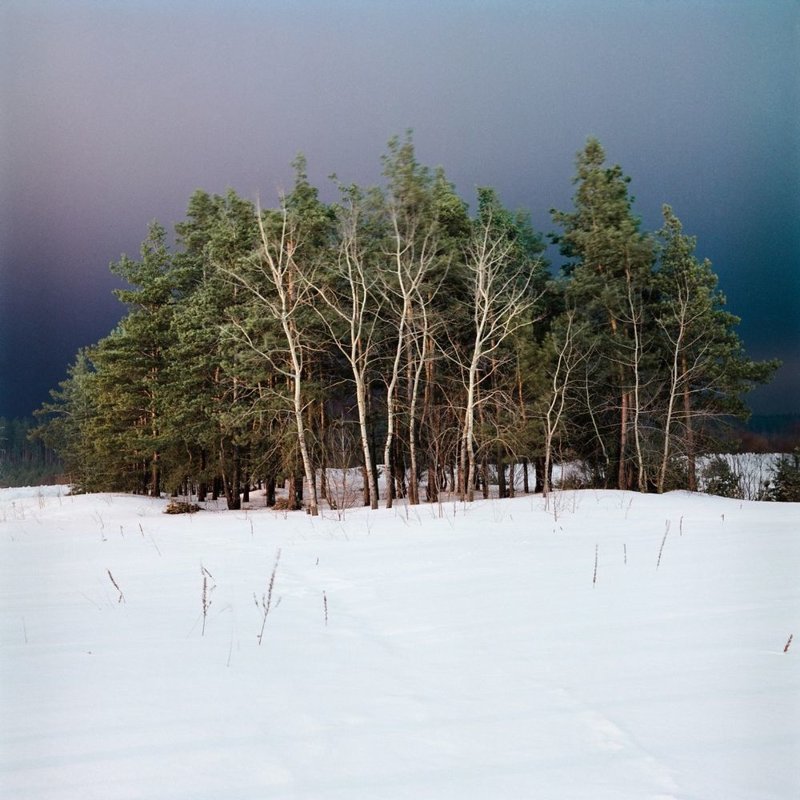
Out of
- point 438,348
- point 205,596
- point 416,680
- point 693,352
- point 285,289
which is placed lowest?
point 416,680

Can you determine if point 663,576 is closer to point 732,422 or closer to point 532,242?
point 732,422

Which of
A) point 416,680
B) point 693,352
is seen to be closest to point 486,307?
point 693,352

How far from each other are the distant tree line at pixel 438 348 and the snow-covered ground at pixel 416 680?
15.4 metres

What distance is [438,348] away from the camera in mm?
23297

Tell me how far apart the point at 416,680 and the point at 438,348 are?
20308mm

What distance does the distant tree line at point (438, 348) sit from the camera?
22.3m

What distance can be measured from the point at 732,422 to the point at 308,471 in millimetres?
16655

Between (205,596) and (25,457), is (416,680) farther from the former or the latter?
(25,457)

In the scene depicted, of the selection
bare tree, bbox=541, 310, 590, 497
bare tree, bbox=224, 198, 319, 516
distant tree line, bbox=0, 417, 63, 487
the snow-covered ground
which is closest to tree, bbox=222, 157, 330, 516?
bare tree, bbox=224, 198, 319, 516

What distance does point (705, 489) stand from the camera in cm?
2530

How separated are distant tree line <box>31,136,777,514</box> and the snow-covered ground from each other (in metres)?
15.4

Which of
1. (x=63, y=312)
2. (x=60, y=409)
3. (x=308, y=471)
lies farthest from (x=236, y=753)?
(x=60, y=409)

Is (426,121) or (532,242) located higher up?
(532,242)

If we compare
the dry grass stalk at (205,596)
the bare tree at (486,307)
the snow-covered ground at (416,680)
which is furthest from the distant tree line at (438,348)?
the dry grass stalk at (205,596)
